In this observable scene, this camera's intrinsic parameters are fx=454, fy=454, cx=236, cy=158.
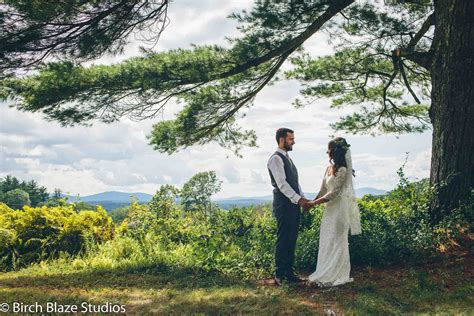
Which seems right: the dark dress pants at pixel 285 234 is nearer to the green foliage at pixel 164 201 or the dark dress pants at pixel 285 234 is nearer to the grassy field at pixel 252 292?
the grassy field at pixel 252 292

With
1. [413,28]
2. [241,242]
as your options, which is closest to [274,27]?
[413,28]

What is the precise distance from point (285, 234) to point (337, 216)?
0.70 meters

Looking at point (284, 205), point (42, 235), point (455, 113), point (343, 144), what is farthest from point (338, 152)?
point (42, 235)

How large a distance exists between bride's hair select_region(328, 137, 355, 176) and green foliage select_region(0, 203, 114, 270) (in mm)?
5121

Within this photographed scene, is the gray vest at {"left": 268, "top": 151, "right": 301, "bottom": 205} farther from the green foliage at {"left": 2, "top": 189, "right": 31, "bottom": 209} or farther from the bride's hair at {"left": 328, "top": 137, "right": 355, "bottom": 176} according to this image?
the green foliage at {"left": 2, "top": 189, "right": 31, "bottom": 209}

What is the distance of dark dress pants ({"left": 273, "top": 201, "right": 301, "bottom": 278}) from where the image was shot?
582cm

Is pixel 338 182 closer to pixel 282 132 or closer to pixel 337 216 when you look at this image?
pixel 337 216

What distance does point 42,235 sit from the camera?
8.74m

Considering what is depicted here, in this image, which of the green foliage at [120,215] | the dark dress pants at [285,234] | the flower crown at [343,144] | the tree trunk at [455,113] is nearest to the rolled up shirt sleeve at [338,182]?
the flower crown at [343,144]

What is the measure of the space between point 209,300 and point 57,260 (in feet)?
14.2

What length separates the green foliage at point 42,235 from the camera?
27.5 feet

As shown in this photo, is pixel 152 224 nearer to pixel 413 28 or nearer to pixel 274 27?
pixel 274 27

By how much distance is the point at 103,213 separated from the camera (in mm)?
9617

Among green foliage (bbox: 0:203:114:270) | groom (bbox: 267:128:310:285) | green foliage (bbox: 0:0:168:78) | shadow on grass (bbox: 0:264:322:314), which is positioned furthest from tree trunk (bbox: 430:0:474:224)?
green foliage (bbox: 0:203:114:270)
